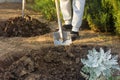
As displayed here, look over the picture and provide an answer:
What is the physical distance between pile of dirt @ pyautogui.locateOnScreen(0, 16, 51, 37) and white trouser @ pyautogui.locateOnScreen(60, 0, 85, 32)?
1.33 ft

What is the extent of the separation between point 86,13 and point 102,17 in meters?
0.31

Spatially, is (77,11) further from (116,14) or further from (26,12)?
(26,12)

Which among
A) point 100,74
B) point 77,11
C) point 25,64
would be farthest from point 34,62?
point 77,11

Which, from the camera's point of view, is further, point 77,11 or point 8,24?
point 8,24

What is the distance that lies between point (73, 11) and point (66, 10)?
31 centimetres

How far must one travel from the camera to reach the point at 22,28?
247 inches

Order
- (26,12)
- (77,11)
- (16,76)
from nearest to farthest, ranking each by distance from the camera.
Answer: (16,76), (77,11), (26,12)

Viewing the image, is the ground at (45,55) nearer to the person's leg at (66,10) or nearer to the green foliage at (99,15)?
the green foliage at (99,15)

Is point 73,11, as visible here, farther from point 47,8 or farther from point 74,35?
point 47,8

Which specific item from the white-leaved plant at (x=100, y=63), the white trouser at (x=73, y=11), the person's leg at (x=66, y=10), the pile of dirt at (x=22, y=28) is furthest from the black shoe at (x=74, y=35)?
the white-leaved plant at (x=100, y=63)

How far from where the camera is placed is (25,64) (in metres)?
4.51

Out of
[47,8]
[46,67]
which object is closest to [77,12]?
[47,8]

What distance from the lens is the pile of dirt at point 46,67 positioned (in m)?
4.32

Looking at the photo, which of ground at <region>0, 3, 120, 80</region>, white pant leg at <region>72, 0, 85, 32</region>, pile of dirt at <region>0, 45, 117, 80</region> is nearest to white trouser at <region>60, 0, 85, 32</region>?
white pant leg at <region>72, 0, 85, 32</region>
